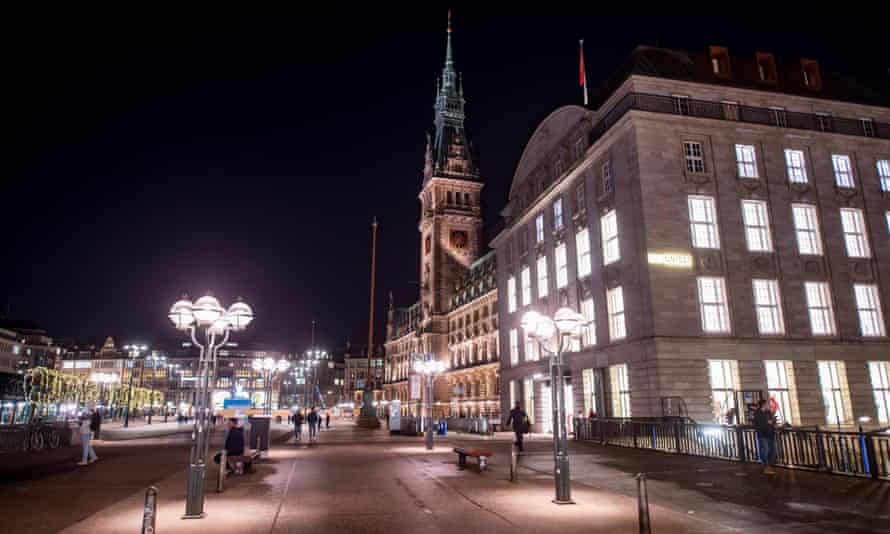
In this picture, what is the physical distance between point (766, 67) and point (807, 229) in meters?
12.5

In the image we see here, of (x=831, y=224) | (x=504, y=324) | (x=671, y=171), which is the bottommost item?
(x=504, y=324)

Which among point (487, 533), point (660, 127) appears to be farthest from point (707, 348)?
point (487, 533)

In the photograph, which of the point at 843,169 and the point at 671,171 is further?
→ the point at 843,169

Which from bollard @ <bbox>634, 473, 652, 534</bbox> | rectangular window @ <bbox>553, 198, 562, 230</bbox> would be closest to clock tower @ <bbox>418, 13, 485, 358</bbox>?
rectangular window @ <bbox>553, 198, 562, 230</bbox>

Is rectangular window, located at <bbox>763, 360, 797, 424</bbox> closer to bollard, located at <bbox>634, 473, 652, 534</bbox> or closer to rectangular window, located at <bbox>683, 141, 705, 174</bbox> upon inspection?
rectangular window, located at <bbox>683, 141, 705, 174</bbox>

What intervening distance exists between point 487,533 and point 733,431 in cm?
1489

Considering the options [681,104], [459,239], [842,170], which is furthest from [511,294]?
[459,239]

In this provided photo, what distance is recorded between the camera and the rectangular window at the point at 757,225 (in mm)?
35844

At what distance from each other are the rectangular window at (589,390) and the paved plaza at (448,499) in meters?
16.5

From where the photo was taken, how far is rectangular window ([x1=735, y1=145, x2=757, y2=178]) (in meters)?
37.2

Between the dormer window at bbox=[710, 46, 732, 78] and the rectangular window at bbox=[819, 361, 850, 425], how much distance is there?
783 inches

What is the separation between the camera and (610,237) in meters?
38.3

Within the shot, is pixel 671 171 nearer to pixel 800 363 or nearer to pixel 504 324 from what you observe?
pixel 800 363

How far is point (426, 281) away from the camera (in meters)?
119
